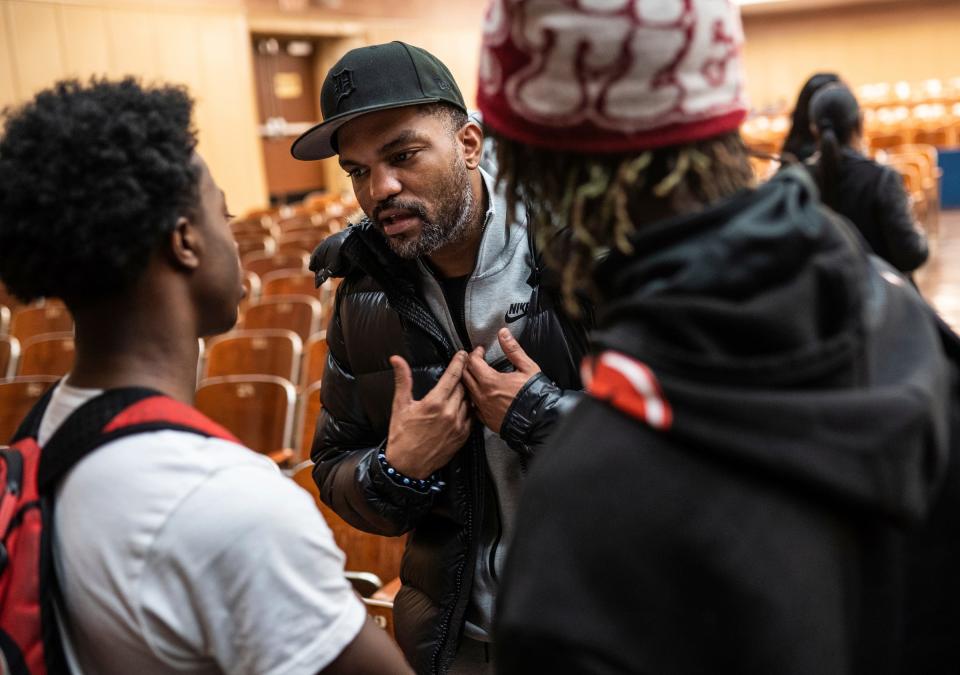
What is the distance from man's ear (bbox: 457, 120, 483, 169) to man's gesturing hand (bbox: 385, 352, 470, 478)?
454 millimetres

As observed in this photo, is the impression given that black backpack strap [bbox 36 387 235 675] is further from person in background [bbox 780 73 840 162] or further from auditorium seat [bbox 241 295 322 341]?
auditorium seat [bbox 241 295 322 341]

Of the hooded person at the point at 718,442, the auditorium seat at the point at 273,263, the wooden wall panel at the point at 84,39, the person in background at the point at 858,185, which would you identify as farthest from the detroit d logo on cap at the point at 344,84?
the wooden wall panel at the point at 84,39

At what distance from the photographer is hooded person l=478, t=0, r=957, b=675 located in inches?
25.1

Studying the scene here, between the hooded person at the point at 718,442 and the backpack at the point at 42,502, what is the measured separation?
0.46 m

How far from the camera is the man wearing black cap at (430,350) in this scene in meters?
1.48

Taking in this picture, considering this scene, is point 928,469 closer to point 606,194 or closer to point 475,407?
point 606,194

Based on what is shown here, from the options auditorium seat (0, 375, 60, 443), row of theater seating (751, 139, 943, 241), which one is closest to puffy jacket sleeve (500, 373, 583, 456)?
auditorium seat (0, 375, 60, 443)

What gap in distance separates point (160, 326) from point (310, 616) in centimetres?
37

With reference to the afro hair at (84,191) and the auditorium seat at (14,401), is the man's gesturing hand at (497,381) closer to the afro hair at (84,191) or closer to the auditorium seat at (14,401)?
the afro hair at (84,191)

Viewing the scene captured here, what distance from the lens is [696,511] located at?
2.12 feet

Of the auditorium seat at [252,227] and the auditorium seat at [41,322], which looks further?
the auditorium seat at [252,227]

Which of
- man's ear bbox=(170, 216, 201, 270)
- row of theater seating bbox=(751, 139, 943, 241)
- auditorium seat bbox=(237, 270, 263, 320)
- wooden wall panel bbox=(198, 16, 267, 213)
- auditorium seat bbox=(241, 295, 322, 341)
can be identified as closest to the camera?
man's ear bbox=(170, 216, 201, 270)

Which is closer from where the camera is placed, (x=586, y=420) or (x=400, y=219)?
(x=586, y=420)

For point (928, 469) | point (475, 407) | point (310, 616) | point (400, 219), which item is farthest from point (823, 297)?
point (400, 219)
